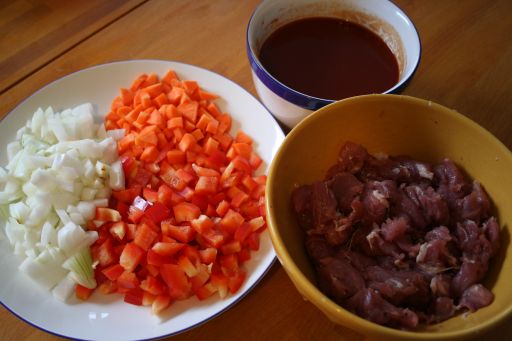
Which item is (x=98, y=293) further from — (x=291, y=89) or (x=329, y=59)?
(x=329, y=59)

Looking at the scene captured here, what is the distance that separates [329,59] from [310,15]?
0.23 m

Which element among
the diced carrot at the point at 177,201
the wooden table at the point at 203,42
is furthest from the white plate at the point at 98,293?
the wooden table at the point at 203,42

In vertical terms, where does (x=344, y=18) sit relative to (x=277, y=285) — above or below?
above

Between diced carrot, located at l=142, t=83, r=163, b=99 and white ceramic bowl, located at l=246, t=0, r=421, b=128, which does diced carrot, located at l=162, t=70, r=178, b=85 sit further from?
white ceramic bowl, located at l=246, t=0, r=421, b=128

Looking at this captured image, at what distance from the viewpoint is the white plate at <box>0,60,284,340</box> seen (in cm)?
117

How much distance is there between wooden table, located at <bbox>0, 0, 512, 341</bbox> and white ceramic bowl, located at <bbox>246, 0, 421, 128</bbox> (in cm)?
32

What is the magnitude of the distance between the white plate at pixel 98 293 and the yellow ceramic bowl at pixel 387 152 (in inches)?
10.9

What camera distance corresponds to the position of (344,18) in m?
1.60

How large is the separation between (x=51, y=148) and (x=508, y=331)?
5.05ft

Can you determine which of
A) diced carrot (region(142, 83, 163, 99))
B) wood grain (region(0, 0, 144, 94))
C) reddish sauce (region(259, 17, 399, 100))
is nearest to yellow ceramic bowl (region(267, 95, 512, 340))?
reddish sauce (region(259, 17, 399, 100))

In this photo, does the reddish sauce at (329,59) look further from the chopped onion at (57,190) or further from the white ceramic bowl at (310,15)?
the chopped onion at (57,190)

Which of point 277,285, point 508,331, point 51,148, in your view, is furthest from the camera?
point 51,148

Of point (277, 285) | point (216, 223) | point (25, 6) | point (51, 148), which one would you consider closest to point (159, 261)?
point (216, 223)

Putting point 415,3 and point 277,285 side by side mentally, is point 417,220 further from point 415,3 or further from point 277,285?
point 415,3
